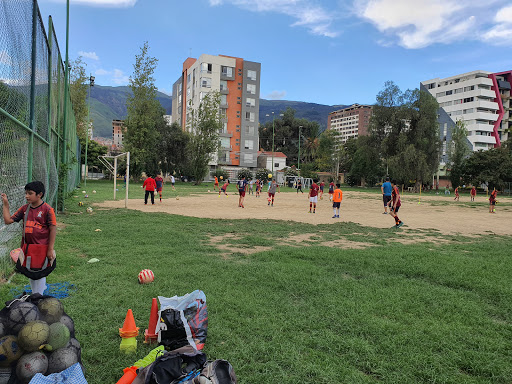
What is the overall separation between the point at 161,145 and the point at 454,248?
187 ft

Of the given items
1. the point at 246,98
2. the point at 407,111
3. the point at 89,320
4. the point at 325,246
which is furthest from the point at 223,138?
the point at 89,320

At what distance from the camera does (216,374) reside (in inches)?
109

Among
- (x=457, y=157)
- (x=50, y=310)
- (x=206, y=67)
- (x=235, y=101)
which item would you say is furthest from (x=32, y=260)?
(x=235, y=101)

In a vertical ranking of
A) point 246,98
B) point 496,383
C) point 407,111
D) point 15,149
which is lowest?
point 496,383

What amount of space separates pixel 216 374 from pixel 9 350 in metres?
1.47

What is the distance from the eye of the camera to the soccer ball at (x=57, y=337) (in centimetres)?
283

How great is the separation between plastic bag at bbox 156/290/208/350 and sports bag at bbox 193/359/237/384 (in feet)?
2.47

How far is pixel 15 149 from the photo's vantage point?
20.1 feet

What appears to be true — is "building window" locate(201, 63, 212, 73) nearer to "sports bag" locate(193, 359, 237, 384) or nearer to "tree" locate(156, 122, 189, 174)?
"tree" locate(156, 122, 189, 174)

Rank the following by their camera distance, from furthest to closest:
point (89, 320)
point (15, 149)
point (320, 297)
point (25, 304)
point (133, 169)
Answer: point (133, 169), point (15, 149), point (320, 297), point (89, 320), point (25, 304)

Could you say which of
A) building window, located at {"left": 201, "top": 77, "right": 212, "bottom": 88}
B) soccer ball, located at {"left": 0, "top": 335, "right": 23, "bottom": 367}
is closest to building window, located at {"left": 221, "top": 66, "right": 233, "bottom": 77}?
building window, located at {"left": 201, "top": 77, "right": 212, "bottom": 88}

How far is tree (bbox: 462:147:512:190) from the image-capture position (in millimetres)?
57062

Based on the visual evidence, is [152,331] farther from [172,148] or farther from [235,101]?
[235,101]

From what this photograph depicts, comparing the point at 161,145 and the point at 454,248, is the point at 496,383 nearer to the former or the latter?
the point at 454,248
